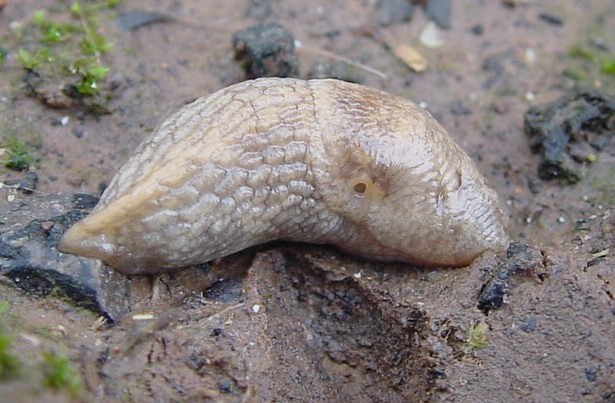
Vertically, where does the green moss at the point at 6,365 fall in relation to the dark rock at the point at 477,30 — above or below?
above

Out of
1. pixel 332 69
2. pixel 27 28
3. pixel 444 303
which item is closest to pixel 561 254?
pixel 444 303

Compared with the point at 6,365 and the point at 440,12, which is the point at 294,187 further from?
the point at 440,12

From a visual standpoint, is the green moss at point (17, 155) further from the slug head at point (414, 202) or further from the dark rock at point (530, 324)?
the dark rock at point (530, 324)

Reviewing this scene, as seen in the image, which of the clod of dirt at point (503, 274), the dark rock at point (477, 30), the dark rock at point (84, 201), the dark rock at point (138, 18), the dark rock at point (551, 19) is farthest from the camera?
the dark rock at point (551, 19)

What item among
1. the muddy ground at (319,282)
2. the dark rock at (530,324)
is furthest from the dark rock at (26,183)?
the dark rock at (530,324)

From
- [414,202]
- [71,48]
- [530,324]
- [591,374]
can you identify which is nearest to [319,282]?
[414,202]
